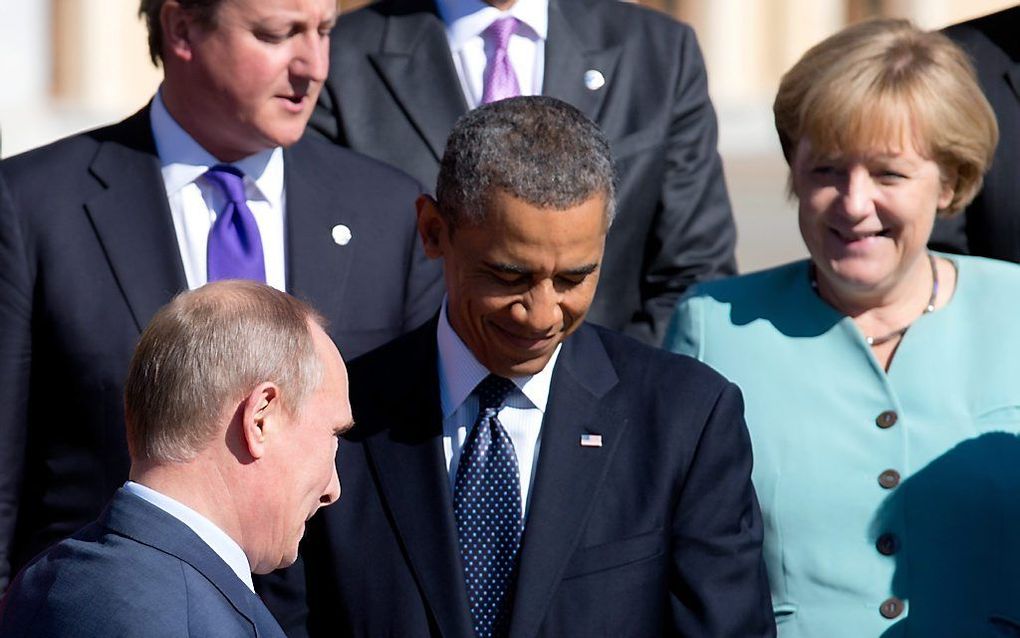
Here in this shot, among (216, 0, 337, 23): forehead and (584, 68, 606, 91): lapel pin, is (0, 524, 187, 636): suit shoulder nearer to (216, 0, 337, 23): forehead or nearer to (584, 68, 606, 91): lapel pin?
(216, 0, 337, 23): forehead

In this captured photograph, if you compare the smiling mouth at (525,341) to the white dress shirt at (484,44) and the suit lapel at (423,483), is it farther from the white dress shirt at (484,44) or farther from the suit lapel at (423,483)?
the white dress shirt at (484,44)

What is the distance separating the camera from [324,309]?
13.1 feet

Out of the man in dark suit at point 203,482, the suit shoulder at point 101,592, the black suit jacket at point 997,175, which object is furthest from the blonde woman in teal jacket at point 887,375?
the suit shoulder at point 101,592

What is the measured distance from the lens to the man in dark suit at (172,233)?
386cm

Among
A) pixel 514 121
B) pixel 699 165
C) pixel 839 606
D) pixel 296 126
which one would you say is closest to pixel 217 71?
pixel 296 126

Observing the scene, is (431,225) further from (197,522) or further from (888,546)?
(888,546)

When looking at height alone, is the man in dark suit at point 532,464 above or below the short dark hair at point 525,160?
below

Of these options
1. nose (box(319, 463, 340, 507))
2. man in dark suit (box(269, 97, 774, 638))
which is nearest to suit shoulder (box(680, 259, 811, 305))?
man in dark suit (box(269, 97, 774, 638))

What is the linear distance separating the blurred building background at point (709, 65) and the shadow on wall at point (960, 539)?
27.0 feet

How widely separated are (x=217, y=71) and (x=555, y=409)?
1111 millimetres

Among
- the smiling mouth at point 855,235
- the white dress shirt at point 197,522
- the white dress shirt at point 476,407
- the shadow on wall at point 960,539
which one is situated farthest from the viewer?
the smiling mouth at point 855,235

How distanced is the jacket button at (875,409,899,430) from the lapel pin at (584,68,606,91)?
1.12 m

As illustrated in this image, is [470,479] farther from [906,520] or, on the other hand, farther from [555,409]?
[906,520]

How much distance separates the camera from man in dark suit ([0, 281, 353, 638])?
2566 millimetres
